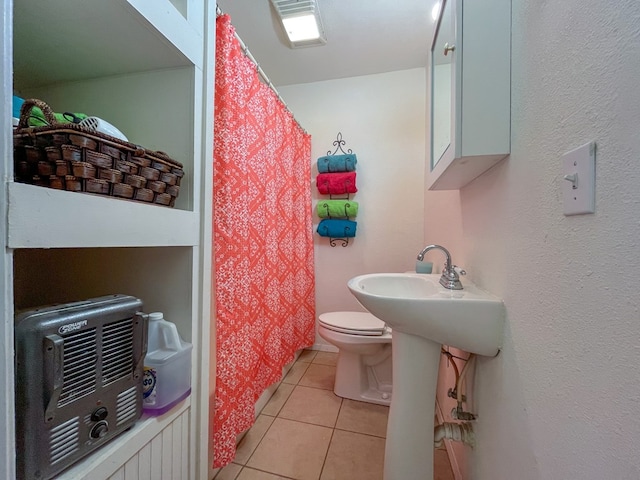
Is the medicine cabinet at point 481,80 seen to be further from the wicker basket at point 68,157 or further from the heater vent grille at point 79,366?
the heater vent grille at point 79,366

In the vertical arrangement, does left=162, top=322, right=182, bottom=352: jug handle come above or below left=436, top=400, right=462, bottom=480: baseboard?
above

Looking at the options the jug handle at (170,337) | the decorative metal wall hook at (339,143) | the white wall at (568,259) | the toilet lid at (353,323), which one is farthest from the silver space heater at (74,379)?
the decorative metal wall hook at (339,143)

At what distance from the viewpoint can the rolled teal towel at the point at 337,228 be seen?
212 cm

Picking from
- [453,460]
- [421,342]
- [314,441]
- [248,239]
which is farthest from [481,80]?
[314,441]

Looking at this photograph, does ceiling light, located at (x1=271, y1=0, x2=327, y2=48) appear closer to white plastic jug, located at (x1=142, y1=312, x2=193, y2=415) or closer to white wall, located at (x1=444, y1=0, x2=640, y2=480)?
white wall, located at (x1=444, y1=0, x2=640, y2=480)

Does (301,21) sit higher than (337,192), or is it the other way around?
(301,21)

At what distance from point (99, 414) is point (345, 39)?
2266mm

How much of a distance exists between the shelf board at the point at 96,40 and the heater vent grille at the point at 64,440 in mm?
884

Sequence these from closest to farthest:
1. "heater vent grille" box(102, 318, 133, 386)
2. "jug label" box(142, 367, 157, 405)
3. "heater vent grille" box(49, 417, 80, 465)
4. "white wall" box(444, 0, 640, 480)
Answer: "white wall" box(444, 0, 640, 480), "heater vent grille" box(49, 417, 80, 465), "heater vent grille" box(102, 318, 133, 386), "jug label" box(142, 367, 157, 405)

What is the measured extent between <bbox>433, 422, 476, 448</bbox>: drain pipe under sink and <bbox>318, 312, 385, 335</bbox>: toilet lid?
62cm

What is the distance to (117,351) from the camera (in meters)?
0.61

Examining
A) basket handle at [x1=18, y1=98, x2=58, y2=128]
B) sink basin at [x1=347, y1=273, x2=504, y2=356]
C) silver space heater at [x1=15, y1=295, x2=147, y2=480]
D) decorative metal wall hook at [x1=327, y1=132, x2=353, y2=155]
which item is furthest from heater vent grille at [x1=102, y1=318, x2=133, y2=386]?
decorative metal wall hook at [x1=327, y1=132, x2=353, y2=155]

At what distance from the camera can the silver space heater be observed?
46 centimetres

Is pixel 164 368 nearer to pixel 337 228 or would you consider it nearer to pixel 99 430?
pixel 99 430
